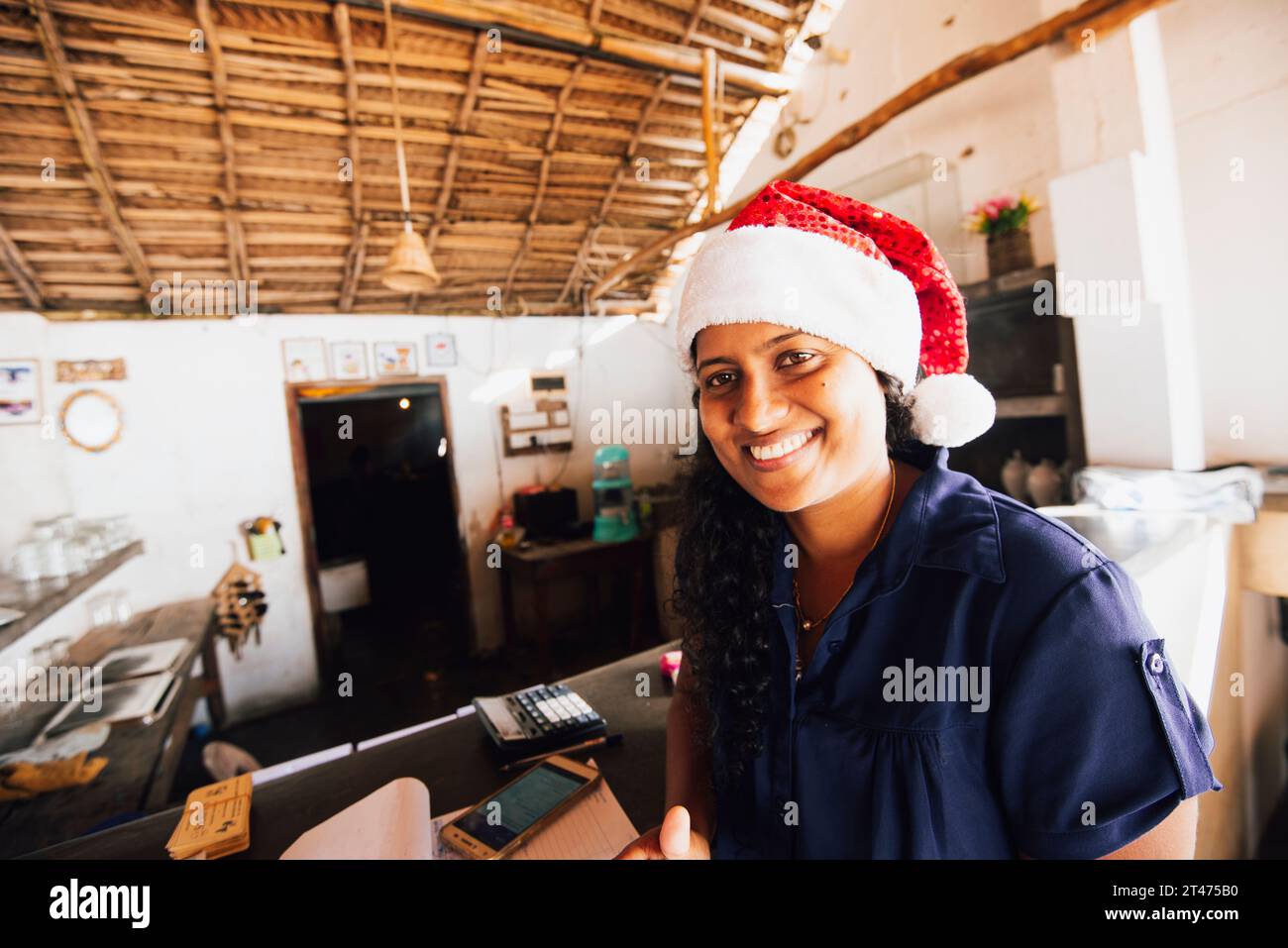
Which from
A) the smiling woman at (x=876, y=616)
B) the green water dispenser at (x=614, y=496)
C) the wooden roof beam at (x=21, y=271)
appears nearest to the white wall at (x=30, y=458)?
the wooden roof beam at (x=21, y=271)

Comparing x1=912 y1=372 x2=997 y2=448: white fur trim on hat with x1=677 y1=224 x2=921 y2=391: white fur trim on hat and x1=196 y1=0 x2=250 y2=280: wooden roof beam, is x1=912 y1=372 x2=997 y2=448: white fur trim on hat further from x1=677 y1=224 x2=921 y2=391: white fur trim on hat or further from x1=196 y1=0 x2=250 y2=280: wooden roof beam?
x1=196 y1=0 x2=250 y2=280: wooden roof beam

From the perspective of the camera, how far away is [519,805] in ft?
3.79

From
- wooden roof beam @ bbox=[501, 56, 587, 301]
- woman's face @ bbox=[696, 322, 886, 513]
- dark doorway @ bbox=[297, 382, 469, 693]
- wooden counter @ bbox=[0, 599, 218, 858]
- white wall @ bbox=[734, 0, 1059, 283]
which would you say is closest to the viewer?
woman's face @ bbox=[696, 322, 886, 513]

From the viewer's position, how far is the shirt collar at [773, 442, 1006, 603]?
0.83 metres

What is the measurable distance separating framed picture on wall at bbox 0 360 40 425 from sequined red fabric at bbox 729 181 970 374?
4999 millimetres

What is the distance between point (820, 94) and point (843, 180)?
0.72m

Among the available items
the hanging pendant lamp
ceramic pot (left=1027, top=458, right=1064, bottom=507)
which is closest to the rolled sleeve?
ceramic pot (left=1027, top=458, right=1064, bottom=507)

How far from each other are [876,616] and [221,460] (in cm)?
511

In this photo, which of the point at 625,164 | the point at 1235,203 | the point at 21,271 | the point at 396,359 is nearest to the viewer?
the point at 1235,203

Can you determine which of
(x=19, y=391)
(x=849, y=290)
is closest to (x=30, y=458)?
(x=19, y=391)

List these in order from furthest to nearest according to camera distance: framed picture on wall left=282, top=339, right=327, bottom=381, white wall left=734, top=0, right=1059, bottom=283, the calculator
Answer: framed picture on wall left=282, top=339, right=327, bottom=381 → white wall left=734, top=0, right=1059, bottom=283 → the calculator

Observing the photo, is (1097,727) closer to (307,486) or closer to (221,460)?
(307,486)

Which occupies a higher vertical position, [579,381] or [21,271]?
[21,271]

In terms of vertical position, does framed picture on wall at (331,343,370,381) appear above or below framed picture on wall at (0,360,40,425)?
above
